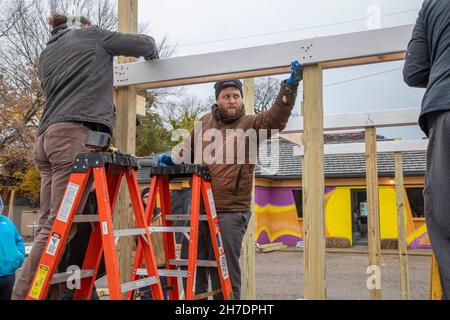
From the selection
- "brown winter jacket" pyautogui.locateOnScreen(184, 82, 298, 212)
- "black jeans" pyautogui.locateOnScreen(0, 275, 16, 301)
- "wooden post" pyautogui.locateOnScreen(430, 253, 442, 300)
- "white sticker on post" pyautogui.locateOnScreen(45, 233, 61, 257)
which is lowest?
"black jeans" pyautogui.locateOnScreen(0, 275, 16, 301)

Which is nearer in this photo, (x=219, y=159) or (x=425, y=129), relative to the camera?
(x=425, y=129)

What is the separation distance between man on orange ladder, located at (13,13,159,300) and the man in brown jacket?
752 mm

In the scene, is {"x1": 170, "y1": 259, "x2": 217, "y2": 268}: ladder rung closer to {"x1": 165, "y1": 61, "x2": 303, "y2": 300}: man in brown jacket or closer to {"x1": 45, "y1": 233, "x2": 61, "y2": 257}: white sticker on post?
{"x1": 165, "y1": 61, "x2": 303, "y2": 300}: man in brown jacket

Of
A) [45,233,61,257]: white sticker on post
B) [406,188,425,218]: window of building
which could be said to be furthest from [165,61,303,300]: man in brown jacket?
[406,188,425,218]: window of building

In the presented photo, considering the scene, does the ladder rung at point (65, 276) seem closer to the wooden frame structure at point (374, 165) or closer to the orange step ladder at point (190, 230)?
the orange step ladder at point (190, 230)

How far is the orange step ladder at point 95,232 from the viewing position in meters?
2.27

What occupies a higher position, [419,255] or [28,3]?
[28,3]

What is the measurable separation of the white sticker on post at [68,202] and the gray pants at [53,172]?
14 cm

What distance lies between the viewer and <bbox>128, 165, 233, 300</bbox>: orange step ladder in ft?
9.27

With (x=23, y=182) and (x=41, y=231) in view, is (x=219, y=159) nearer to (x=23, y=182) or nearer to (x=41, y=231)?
(x=41, y=231)

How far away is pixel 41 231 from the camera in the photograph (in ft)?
8.41

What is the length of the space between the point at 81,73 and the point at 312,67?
4.98ft
